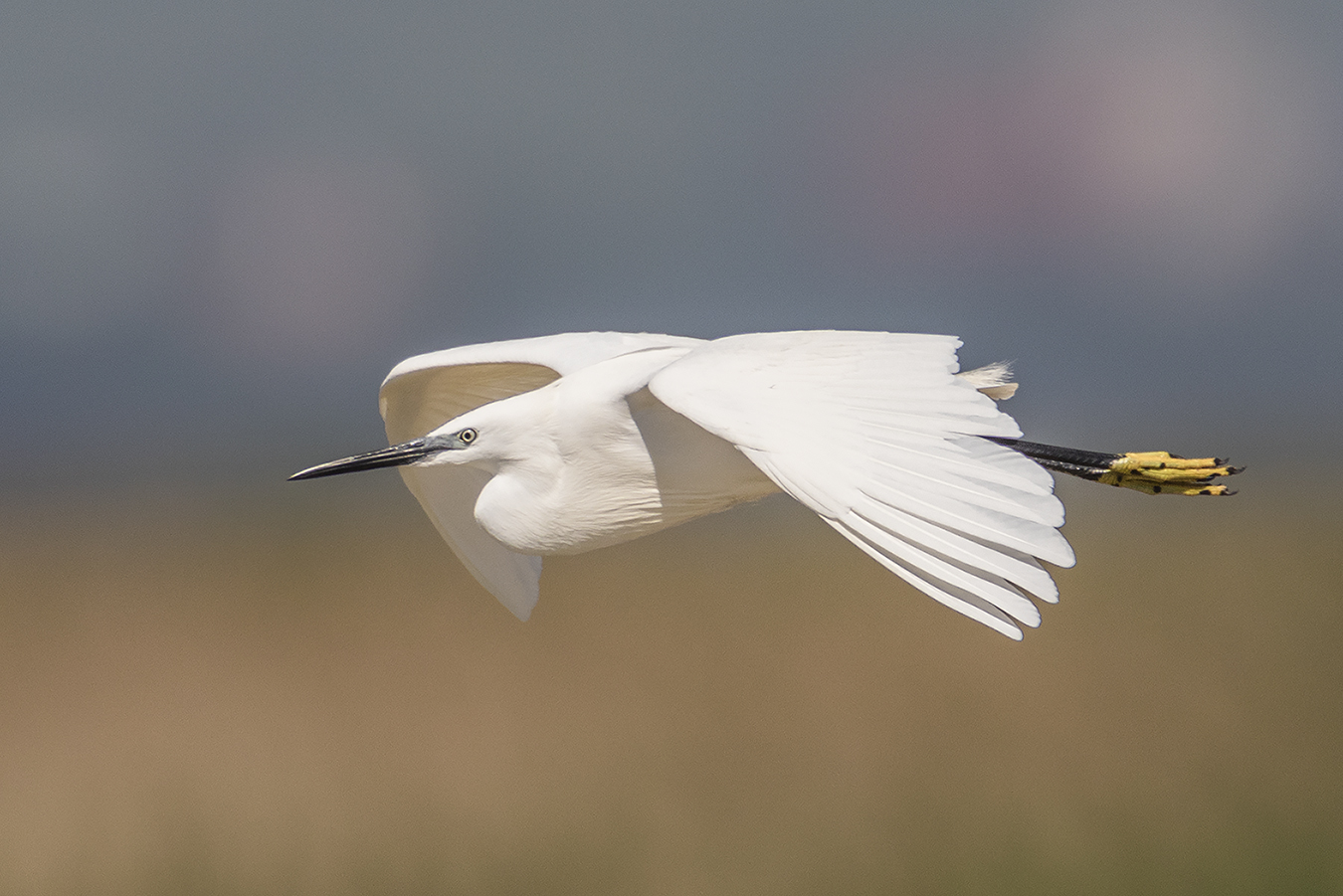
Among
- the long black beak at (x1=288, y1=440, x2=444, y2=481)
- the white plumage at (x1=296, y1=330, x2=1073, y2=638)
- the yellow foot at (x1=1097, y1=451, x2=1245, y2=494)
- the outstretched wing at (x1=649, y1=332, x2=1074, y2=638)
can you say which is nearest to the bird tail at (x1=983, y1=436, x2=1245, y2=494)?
the yellow foot at (x1=1097, y1=451, x2=1245, y2=494)

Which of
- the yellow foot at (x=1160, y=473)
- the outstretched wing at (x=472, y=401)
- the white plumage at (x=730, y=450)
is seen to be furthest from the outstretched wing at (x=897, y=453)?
the yellow foot at (x=1160, y=473)

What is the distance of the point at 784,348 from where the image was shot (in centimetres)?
290

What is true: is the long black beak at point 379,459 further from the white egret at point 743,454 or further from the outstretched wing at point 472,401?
the outstretched wing at point 472,401

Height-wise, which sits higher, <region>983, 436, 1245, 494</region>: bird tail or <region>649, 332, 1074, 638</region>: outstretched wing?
<region>649, 332, 1074, 638</region>: outstretched wing

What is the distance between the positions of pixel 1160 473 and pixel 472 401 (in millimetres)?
1781

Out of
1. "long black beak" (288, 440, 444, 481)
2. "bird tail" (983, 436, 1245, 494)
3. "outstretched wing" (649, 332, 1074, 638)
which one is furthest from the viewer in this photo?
"bird tail" (983, 436, 1245, 494)

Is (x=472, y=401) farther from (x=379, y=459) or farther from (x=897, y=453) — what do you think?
(x=897, y=453)

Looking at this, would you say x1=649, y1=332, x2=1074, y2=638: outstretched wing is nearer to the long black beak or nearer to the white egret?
the white egret

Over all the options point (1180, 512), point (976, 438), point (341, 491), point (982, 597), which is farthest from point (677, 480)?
point (341, 491)

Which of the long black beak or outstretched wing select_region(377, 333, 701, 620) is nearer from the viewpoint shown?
the long black beak

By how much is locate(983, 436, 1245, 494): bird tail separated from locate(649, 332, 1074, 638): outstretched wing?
796 millimetres

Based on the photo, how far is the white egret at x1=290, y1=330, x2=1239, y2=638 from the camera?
226 centimetres

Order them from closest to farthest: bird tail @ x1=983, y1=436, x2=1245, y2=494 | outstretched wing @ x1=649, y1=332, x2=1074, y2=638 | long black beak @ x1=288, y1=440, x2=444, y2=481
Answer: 1. outstretched wing @ x1=649, y1=332, x2=1074, y2=638
2. long black beak @ x1=288, y1=440, x2=444, y2=481
3. bird tail @ x1=983, y1=436, x2=1245, y2=494

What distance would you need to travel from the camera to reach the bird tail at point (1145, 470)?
3555 millimetres
